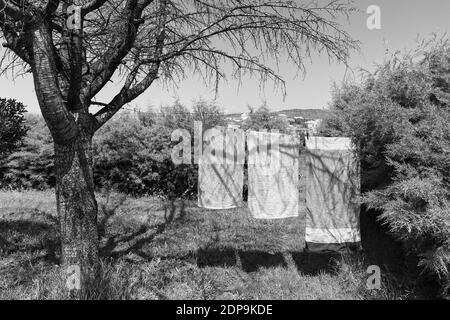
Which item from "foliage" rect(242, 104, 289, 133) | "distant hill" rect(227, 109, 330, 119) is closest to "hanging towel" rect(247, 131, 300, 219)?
"distant hill" rect(227, 109, 330, 119)

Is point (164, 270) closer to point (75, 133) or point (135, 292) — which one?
point (135, 292)

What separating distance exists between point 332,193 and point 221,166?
1247 millimetres

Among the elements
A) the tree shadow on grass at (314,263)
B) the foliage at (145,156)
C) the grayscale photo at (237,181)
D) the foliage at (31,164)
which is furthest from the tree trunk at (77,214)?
the foliage at (31,164)

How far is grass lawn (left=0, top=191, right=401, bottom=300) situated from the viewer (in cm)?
357

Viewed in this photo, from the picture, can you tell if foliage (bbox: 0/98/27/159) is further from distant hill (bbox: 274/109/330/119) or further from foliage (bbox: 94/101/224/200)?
distant hill (bbox: 274/109/330/119)

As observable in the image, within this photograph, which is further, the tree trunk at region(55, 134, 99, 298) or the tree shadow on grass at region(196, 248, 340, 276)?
the tree shadow on grass at region(196, 248, 340, 276)

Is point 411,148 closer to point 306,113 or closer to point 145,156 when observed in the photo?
point 306,113

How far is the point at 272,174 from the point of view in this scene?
147 inches

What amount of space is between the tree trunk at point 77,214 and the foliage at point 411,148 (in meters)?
2.85

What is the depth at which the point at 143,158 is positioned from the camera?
7.70 meters

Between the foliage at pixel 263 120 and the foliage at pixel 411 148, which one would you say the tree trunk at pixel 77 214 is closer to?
the foliage at pixel 411 148

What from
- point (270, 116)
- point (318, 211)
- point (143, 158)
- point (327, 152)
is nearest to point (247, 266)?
point (318, 211)

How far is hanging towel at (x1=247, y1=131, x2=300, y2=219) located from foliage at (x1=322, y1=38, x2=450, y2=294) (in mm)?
762

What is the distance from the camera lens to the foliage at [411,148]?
291 cm
